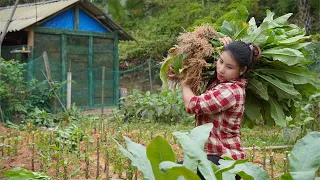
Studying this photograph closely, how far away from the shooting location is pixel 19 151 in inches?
232

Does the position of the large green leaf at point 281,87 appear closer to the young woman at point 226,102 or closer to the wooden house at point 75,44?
the young woman at point 226,102

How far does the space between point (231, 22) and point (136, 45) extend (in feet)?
63.7

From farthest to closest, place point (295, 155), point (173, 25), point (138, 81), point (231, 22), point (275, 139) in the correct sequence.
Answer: point (173, 25), point (138, 81), point (275, 139), point (231, 22), point (295, 155)

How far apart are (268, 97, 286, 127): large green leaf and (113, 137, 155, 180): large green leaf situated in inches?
66.9

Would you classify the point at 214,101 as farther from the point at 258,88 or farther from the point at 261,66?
the point at 261,66

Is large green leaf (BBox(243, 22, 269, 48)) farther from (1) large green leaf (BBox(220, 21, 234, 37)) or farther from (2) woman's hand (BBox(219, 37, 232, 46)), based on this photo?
(1) large green leaf (BBox(220, 21, 234, 37))

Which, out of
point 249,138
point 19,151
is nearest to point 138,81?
point 249,138

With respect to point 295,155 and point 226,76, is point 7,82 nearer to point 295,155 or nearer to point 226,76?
point 226,76

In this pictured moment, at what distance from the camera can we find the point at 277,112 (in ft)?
10.7

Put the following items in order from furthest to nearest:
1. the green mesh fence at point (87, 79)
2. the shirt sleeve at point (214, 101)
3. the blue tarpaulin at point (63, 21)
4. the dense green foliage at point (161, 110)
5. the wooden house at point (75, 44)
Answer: the blue tarpaulin at point (63, 21), the wooden house at point (75, 44), the green mesh fence at point (87, 79), the dense green foliage at point (161, 110), the shirt sleeve at point (214, 101)

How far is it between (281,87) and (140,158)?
5.60ft

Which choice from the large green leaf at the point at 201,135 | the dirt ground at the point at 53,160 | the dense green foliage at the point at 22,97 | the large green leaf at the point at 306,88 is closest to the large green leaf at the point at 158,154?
the large green leaf at the point at 201,135

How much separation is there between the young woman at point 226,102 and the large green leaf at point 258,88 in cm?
19

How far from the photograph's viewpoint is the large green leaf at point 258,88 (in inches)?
122
